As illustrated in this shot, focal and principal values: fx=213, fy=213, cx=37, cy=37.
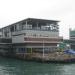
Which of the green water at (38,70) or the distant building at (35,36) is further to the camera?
the distant building at (35,36)

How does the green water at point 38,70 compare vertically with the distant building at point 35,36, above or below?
below

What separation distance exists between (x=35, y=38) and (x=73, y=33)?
4813 cm

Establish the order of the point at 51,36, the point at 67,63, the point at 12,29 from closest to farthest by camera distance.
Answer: the point at 67,63, the point at 51,36, the point at 12,29

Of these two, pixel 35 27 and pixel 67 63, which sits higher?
pixel 35 27

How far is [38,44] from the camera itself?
53.2 metres

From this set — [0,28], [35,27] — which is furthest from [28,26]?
[0,28]

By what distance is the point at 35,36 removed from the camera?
5344 centimetres

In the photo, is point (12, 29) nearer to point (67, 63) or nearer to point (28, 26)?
point (28, 26)

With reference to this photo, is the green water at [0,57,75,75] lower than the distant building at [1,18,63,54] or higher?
lower

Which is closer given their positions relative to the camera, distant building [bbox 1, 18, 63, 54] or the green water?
the green water

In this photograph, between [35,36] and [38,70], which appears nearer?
[38,70]

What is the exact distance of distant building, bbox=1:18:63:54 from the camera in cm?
5253

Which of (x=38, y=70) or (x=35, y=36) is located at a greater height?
(x=35, y=36)

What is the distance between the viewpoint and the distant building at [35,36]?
172ft
